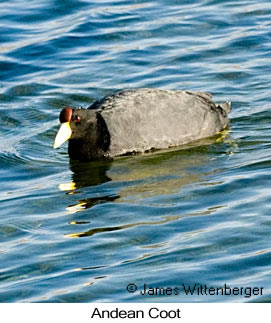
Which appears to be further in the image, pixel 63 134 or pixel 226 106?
pixel 226 106

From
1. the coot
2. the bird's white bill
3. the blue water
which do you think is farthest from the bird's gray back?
the bird's white bill

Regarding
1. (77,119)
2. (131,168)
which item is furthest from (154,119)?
(77,119)

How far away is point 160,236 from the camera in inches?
328

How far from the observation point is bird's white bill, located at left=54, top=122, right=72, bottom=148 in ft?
35.4

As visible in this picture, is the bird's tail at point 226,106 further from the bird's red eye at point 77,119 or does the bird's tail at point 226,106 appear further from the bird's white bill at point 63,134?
the bird's white bill at point 63,134

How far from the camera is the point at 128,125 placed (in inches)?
427

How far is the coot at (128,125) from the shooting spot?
10.8 meters

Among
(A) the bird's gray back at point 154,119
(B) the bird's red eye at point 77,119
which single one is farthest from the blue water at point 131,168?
(B) the bird's red eye at point 77,119

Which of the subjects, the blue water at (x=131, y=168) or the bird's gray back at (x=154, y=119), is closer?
the blue water at (x=131, y=168)

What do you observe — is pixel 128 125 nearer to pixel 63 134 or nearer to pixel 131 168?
pixel 131 168

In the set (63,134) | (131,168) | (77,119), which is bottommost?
(131,168)

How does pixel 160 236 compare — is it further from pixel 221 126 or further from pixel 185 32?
pixel 185 32

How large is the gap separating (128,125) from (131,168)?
0.56 meters

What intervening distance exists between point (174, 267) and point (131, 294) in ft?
1.81
